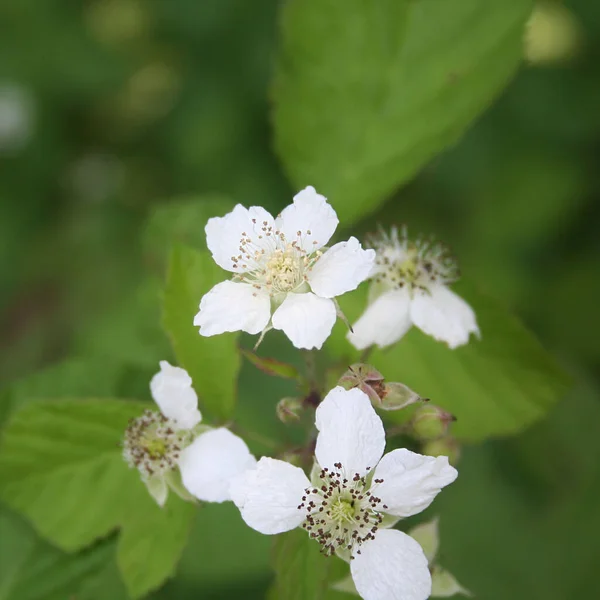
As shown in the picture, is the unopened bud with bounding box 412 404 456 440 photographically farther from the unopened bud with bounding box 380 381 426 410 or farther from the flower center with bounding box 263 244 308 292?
the flower center with bounding box 263 244 308 292

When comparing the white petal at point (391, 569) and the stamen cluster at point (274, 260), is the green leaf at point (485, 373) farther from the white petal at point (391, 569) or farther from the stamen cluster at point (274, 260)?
the white petal at point (391, 569)

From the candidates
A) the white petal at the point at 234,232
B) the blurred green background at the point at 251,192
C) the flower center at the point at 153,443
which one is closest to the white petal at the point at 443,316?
the white petal at the point at 234,232

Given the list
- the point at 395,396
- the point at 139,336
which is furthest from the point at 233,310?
the point at 139,336

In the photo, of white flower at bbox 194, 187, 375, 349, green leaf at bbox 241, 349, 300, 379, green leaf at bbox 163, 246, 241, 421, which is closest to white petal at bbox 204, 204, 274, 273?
white flower at bbox 194, 187, 375, 349

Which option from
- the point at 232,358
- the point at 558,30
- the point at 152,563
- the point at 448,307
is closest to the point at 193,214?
the point at 232,358

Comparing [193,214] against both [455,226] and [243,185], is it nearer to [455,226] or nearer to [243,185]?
[243,185]

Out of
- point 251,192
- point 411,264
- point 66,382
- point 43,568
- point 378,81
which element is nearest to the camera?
point 411,264

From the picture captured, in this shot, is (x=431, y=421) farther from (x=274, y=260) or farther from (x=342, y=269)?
(x=274, y=260)
